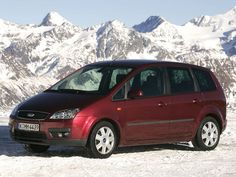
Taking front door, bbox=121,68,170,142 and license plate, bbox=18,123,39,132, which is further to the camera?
front door, bbox=121,68,170,142

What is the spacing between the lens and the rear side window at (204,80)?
13023mm

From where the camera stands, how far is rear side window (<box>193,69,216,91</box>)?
42.7 ft

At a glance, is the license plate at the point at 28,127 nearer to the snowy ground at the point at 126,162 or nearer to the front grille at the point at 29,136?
the front grille at the point at 29,136

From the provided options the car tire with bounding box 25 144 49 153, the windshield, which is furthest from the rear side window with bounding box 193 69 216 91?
the car tire with bounding box 25 144 49 153

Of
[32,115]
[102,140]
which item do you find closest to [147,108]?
[102,140]

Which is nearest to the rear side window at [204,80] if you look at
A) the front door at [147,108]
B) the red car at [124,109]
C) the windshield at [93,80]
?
the red car at [124,109]

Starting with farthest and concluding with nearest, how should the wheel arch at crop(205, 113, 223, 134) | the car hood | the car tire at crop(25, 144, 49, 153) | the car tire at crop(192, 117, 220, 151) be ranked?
the wheel arch at crop(205, 113, 223, 134) → the car tire at crop(192, 117, 220, 151) → the car tire at crop(25, 144, 49, 153) → the car hood

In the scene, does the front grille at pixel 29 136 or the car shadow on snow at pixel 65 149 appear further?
the car shadow on snow at pixel 65 149

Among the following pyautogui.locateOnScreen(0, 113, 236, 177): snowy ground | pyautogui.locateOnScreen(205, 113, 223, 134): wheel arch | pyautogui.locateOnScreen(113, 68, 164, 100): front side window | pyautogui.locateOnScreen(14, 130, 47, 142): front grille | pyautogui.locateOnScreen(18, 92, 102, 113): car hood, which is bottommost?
pyautogui.locateOnScreen(0, 113, 236, 177): snowy ground

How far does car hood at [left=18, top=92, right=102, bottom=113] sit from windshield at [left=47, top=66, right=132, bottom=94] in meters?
0.31

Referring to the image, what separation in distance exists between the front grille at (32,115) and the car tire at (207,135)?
3370mm

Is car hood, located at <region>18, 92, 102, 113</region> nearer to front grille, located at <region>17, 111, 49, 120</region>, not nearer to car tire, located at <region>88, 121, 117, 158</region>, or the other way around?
front grille, located at <region>17, 111, 49, 120</region>

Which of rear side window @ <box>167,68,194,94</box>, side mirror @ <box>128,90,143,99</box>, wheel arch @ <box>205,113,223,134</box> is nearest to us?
side mirror @ <box>128,90,143,99</box>

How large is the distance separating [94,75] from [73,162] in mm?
2375
